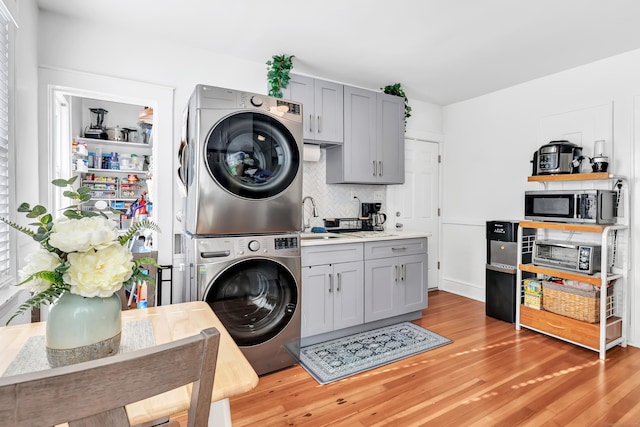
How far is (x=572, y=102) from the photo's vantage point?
3.31m

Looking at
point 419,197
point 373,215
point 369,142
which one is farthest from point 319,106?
point 419,197

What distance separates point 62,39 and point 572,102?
4.44 metres

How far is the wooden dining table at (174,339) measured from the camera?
0.73 metres

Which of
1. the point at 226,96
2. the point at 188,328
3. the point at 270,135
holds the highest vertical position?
the point at 226,96

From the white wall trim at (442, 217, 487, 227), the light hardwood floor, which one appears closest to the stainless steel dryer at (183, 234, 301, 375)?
the light hardwood floor

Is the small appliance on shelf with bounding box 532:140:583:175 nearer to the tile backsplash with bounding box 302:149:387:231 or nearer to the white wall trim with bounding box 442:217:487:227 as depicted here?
the white wall trim with bounding box 442:217:487:227

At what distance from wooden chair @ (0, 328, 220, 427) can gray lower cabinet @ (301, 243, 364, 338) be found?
6.87 feet

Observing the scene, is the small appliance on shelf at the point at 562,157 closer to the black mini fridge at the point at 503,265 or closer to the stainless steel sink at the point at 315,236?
the black mini fridge at the point at 503,265

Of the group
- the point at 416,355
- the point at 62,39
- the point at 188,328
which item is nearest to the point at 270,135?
the point at 188,328

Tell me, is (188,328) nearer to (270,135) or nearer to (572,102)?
(270,135)

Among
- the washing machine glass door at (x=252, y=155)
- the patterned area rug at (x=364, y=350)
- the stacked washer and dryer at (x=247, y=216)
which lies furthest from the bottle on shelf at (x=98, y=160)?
the patterned area rug at (x=364, y=350)

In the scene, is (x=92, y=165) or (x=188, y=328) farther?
(x=92, y=165)

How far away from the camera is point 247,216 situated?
224cm

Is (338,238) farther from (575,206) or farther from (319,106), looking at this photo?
(575,206)
